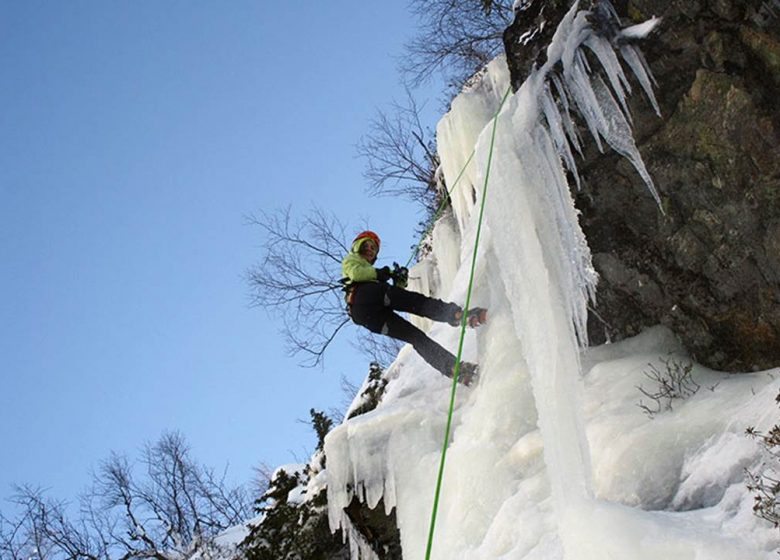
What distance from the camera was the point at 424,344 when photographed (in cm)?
539

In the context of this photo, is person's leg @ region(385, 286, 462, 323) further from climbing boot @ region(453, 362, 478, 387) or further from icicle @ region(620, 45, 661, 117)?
icicle @ region(620, 45, 661, 117)

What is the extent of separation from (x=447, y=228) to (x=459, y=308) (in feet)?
11.2

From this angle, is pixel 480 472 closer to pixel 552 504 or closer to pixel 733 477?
pixel 552 504

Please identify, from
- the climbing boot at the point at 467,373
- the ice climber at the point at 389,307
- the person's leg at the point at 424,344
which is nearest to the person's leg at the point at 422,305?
the ice climber at the point at 389,307

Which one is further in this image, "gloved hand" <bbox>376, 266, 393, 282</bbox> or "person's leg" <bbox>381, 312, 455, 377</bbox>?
"gloved hand" <bbox>376, 266, 393, 282</bbox>

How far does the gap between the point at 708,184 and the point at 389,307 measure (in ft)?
8.24

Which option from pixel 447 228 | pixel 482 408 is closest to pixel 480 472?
pixel 482 408

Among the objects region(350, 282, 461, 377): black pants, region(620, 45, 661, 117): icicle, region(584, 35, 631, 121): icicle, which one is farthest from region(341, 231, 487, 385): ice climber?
region(620, 45, 661, 117): icicle

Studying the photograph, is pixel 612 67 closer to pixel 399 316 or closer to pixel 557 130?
pixel 557 130

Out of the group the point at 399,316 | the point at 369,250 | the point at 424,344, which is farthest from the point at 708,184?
the point at 369,250

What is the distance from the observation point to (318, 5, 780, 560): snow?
9.55 ft

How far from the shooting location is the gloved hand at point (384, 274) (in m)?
5.80

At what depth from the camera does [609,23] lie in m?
4.06

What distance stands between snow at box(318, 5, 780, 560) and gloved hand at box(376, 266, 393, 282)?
64 cm
